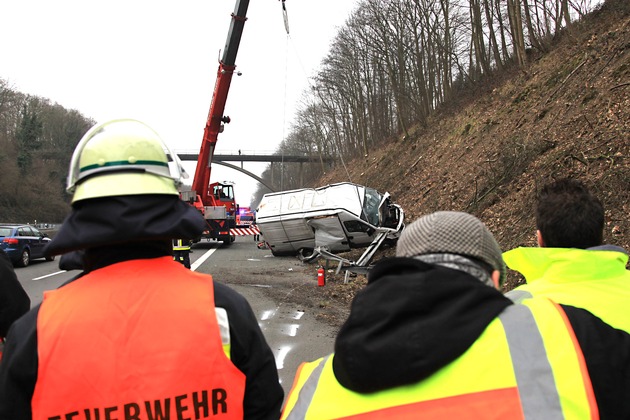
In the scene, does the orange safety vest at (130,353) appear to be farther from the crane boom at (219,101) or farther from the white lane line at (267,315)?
the crane boom at (219,101)

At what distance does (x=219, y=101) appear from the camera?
17.5 metres

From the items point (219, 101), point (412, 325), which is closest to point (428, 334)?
point (412, 325)

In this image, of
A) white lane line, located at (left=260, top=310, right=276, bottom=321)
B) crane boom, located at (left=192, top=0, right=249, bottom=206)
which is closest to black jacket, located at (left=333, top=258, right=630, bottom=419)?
white lane line, located at (left=260, top=310, right=276, bottom=321)

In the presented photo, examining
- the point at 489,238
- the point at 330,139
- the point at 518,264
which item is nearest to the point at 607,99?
the point at 518,264

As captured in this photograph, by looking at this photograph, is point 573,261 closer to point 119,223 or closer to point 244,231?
point 119,223

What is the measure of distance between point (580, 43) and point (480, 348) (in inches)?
656

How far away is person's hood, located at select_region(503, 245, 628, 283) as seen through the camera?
6.59ft

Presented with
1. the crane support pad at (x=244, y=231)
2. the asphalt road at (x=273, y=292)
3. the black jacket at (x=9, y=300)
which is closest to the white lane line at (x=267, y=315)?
the asphalt road at (x=273, y=292)

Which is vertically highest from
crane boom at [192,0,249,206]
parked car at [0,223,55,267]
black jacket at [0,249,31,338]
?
crane boom at [192,0,249,206]

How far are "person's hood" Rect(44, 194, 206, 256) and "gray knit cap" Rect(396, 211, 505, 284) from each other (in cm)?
71

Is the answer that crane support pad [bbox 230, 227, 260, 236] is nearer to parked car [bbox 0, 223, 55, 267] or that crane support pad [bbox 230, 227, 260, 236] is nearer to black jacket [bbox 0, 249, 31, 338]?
parked car [bbox 0, 223, 55, 267]

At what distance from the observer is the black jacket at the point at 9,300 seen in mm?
2492

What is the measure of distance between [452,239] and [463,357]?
0.33 m

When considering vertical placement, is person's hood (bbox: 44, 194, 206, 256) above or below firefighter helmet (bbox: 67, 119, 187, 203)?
below
